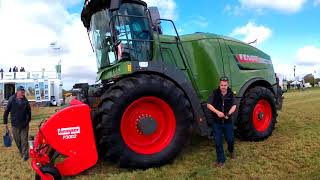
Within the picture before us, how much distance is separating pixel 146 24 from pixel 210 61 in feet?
5.56

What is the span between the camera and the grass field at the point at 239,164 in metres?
6.41

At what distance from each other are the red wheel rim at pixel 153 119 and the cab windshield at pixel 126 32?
0.99m

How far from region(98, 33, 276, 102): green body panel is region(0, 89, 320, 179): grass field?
129 cm

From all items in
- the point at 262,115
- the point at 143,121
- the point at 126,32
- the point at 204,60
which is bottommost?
the point at 262,115

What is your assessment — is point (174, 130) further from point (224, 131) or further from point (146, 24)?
point (146, 24)

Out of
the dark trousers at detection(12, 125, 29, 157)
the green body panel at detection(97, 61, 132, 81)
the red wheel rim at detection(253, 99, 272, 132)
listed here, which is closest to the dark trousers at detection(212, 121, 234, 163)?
the red wheel rim at detection(253, 99, 272, 132)

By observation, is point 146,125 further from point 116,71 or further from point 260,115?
point 260,115

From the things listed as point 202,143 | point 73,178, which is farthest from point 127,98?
point 202,143

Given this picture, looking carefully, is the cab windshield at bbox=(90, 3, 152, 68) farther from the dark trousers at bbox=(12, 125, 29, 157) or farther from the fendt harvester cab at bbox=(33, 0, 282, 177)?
the dark trousers at bbox=(12, 125, 29, 157)

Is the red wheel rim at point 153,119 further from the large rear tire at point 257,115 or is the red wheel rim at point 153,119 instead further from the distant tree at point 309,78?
the distant tree at point 309,78

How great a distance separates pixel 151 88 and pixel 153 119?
1.91 ft

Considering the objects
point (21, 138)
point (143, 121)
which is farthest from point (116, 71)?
point (21, 138)

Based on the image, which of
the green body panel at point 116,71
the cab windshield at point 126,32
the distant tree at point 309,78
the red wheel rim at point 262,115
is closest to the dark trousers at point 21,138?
the green body panel at point 116,71

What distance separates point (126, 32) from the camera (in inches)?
291
